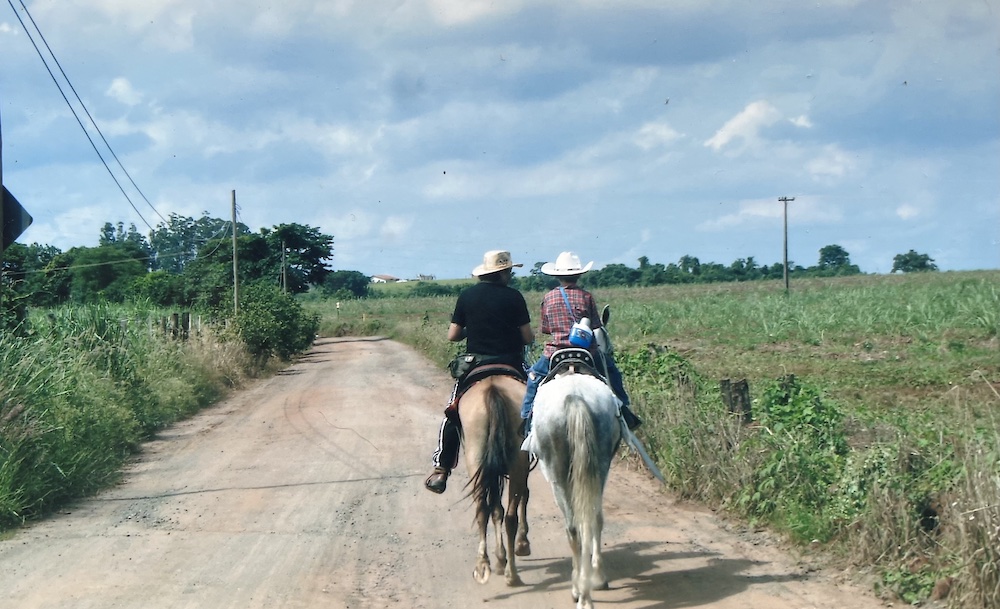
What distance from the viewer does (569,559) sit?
7.04m

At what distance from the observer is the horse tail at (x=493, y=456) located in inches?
254

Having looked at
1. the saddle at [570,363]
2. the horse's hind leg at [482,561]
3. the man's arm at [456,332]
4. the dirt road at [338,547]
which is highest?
the man's arm at [456,332]

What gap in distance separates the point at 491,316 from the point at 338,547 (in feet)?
7.45

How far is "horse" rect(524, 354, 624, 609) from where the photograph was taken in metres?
5.69

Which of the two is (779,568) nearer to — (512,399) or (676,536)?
(676,536)

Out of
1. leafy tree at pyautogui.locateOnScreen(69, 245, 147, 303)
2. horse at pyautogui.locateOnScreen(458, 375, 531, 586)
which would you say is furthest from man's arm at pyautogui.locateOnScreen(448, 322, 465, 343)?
leafy tree at pyautogui.locateOnScreen(69, 245, 147, 303)

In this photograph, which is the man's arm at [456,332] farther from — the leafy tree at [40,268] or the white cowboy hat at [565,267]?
the leafy tree at [40,268]

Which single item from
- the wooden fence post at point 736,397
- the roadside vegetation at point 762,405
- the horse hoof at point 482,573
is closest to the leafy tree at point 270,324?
the roadside vegetation at point 762,405

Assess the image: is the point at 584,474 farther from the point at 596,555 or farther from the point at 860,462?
the point at 860,462

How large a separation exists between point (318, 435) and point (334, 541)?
6008mm

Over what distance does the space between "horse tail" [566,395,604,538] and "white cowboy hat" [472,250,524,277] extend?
1.80m

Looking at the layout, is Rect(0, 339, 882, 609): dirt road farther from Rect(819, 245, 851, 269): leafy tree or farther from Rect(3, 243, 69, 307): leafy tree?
Rect(819, 245, 851, 269): leafy tree

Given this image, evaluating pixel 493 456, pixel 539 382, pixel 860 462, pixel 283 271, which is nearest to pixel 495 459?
pixel 493 456

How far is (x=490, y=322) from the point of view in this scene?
7.11 m
